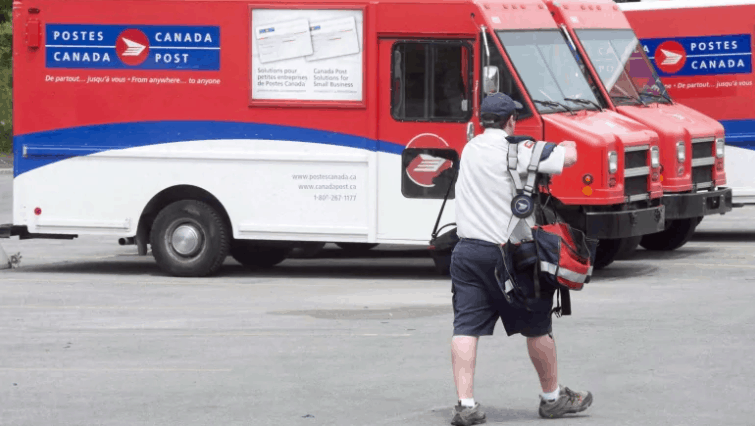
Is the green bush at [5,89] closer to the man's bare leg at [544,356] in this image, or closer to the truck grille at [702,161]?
the truck grille at [702,161]

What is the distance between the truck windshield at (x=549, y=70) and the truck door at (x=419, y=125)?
18.2 inches

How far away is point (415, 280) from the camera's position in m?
14.7

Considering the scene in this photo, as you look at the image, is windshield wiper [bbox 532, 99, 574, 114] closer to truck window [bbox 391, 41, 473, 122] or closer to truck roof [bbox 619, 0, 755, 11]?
truck window [bbox 391, 41, 473, 122]

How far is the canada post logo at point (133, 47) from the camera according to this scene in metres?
14.6

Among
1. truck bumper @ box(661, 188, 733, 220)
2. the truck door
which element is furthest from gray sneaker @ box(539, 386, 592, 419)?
truck bumper @ box(661, 188, 733, 220)

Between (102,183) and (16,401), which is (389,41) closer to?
(102,183)

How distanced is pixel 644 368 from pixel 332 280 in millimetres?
5831

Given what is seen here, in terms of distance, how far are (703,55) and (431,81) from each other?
16.4ft

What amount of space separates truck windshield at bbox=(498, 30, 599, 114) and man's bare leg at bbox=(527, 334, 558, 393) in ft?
21.1

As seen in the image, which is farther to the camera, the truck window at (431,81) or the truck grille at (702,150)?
the truck grille at (702,150)

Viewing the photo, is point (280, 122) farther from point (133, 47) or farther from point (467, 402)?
point (467, 402)

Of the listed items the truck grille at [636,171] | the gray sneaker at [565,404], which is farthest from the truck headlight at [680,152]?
the gray sneaker at [565,404]

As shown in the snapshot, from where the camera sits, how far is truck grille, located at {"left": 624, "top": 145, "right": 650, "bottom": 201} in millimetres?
14250

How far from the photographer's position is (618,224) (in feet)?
45.8
